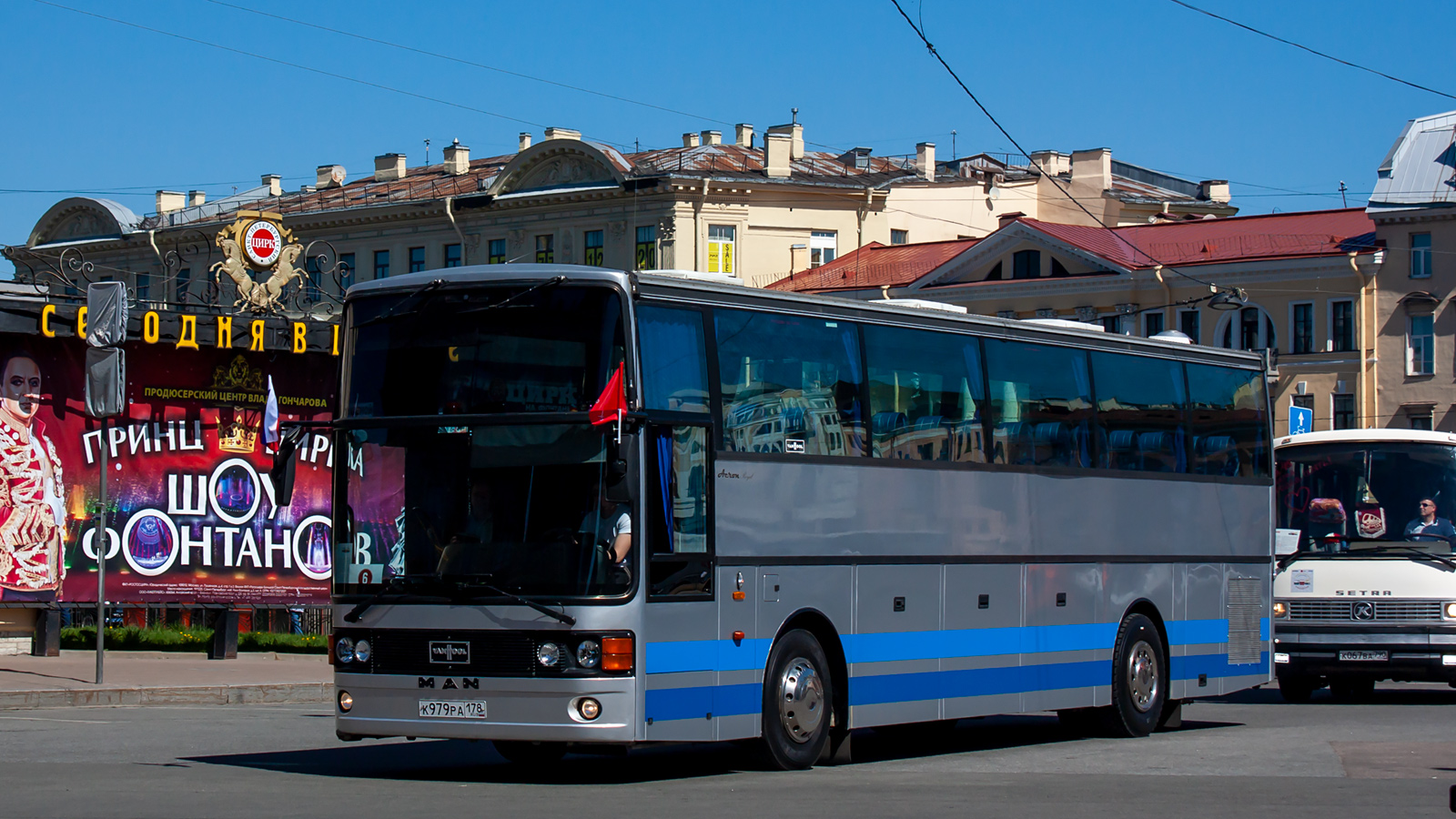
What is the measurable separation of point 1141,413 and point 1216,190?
73884mm

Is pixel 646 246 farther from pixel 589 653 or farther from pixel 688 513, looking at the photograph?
pixel 589 653

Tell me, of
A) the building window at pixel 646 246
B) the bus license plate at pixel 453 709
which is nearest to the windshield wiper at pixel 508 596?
the bus license plate at pixel 453 709

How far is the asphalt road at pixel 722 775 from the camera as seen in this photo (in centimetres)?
1142

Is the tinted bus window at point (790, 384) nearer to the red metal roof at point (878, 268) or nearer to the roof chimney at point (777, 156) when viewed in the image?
the red metal roof at point (878, 268)

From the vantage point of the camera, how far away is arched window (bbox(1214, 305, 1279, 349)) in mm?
67750

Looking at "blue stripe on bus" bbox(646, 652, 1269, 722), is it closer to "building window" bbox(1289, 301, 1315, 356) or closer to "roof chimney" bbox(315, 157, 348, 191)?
"building window" bbox(1289, 301, 1315, 356)

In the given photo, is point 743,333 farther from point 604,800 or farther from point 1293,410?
point 1293,410

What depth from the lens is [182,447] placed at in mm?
27953

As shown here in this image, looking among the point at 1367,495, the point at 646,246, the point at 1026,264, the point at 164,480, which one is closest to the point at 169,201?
the point at 646,246

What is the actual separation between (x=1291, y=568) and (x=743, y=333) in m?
A: 10.7

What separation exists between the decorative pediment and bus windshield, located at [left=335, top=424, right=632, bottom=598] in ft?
200

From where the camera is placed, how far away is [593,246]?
74.5 metres

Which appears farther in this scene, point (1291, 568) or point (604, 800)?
point (1291, 568)

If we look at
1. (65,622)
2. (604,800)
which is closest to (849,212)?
(65,622)
